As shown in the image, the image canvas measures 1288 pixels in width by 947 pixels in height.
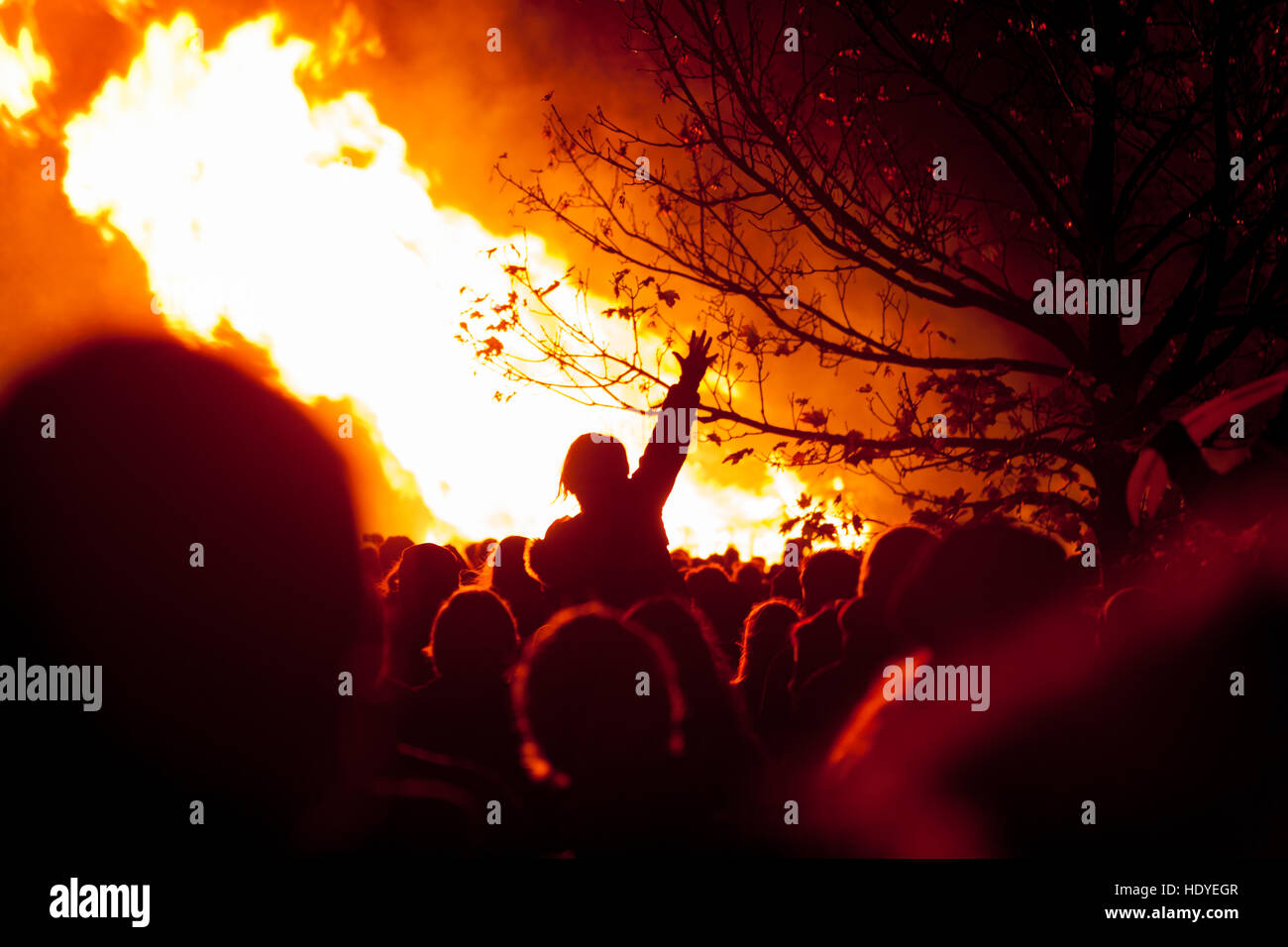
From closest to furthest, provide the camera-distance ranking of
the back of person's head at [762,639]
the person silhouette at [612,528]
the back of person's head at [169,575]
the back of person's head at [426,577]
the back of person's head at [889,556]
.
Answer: the back of person's head at [169,575] → the back of person's head at [889,556] → the person silhouette at [612,528] → the back of person's head at [762,639] → the back of person's head at [426,577]

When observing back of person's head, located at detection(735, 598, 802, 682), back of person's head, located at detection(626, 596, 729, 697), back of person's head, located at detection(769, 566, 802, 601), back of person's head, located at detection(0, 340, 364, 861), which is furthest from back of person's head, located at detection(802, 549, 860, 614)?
back of person's head, located at detection(0, 340, 364, 861)

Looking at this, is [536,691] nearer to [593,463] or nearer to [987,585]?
[987,585]

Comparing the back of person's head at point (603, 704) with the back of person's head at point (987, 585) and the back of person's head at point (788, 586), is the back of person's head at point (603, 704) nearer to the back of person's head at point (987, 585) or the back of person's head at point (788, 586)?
the back of person's head at point (987, 585)

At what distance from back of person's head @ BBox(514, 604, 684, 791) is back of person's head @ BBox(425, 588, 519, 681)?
1.20 metres

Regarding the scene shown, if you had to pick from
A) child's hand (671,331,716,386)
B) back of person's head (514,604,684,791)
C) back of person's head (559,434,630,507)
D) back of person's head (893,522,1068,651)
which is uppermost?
child's hand (671,331,716,386)

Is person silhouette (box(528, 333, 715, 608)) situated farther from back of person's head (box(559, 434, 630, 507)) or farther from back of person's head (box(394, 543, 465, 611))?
A: back of person's head (box(394, 543, 465, 611))

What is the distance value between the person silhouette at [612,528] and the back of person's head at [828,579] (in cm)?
97

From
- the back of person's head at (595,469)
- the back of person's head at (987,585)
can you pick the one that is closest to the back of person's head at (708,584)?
the back of person's head at (595,469)

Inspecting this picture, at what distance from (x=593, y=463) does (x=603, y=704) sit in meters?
2.11

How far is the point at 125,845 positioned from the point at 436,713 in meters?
1.71

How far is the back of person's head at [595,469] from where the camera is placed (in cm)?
420

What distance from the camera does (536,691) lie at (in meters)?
2.28

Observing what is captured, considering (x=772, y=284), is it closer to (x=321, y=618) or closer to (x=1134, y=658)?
(x=1134, y=658)

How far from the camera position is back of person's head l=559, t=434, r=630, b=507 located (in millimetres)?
4199
